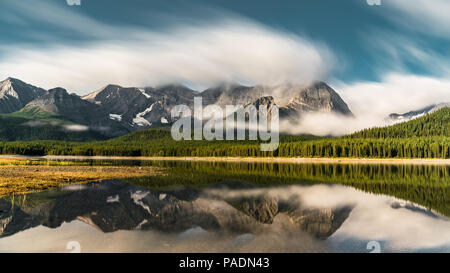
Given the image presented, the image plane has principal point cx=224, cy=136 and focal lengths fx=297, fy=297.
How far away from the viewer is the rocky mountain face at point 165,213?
70.0ft

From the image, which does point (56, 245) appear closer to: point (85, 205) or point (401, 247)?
point (85, 205)

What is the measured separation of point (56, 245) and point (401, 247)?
19812 mm

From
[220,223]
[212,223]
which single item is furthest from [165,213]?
[220,223]

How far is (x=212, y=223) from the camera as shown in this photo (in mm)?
22750

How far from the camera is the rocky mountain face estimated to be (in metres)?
21.3

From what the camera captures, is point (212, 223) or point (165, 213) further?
point (165, 213)

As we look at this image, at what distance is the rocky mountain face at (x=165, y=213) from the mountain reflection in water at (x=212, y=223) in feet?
0.21

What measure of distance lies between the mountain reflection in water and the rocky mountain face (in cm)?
6

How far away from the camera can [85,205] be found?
28016 mm

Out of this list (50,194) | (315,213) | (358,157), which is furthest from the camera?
(358,157)

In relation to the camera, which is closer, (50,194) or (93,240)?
(93,240)

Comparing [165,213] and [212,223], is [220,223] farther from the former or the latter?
[165,213]

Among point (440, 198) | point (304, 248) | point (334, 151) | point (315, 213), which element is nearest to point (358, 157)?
point (334, 151)

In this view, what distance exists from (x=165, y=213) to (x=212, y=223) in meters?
5.40
